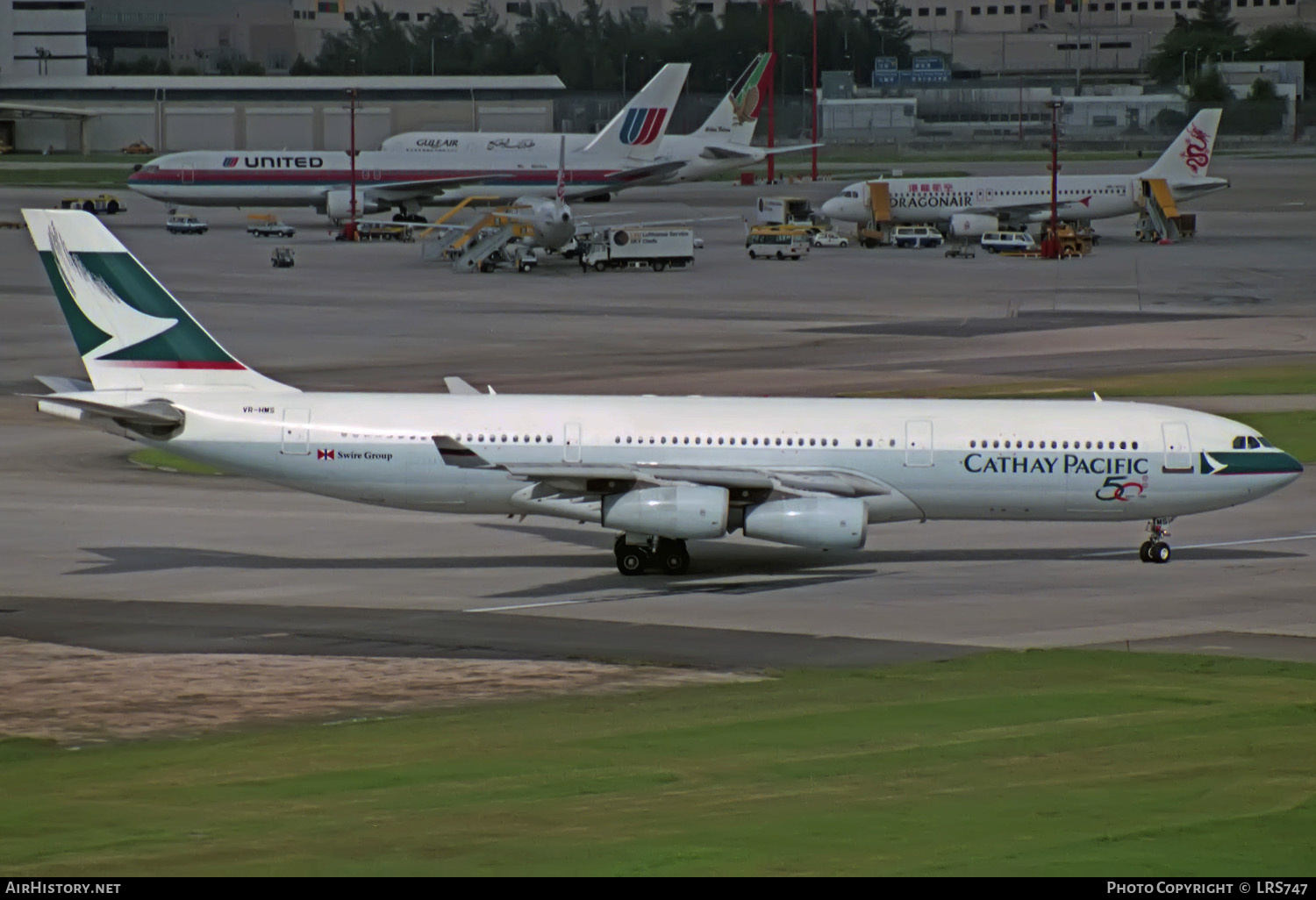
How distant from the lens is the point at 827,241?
146 meters

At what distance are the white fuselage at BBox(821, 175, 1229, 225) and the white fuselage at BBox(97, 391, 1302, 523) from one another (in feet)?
334

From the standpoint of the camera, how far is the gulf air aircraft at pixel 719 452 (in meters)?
42.3

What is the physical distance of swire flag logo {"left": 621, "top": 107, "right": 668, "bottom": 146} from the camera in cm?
15162

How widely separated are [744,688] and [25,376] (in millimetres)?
53329

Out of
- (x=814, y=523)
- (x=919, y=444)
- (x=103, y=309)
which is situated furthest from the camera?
(x=103, y=309)

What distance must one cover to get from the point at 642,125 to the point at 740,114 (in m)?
16.3

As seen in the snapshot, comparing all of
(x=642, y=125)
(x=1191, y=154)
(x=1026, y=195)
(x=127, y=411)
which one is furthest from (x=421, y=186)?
(x=127, y=411)

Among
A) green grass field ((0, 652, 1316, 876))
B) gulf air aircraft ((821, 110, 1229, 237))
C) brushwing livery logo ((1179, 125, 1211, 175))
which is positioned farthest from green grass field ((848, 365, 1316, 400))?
brushwing livery logo ((1179, 125, 1211, 175))

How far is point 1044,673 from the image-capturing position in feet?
104

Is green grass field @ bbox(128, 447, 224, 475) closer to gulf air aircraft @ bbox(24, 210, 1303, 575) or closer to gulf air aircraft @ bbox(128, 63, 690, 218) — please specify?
gulf air aircraft @ bbox(24, 210, 1303, 575)

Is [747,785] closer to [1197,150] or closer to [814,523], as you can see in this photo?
[814,523]

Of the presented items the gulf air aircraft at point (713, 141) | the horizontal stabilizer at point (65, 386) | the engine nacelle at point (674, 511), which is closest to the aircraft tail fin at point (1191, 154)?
the gulf air aircraft at point (713, 141)
